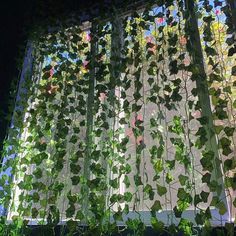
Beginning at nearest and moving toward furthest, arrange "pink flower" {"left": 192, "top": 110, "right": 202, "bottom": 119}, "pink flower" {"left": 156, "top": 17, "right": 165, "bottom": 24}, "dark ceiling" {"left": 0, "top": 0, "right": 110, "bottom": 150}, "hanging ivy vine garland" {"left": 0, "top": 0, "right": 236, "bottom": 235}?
1. "hanging ivy vine garland" {"left": 0, "top": 0, "right": 236, "bottom": 235}
2. "pink flower" {"left": 192, "top": 110, "right": 202, "bottom": 119}
3. "pink flower" {"left": 156, "top": 17, "right": 165, "bottom": 24}
4. "dark ceiling" {"left": 0, "top": 0, "right": 110, "bottom": 150}

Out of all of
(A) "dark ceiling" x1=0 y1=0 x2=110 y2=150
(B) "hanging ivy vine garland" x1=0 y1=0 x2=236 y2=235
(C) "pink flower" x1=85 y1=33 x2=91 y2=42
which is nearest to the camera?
(B) "hanging ivy vine garland" x1=0 y1=0 x2=236 y2=235

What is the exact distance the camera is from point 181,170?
5.03 ft

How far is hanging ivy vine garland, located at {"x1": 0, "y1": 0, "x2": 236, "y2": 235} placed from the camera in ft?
4.67

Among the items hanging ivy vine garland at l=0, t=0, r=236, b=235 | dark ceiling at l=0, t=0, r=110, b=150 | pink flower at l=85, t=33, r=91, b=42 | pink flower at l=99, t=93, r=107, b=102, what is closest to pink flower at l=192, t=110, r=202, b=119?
hanging ivy vine garland at l=0, t=0, r=236, b=235

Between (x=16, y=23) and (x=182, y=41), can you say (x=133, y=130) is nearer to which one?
(x=182, y=41)

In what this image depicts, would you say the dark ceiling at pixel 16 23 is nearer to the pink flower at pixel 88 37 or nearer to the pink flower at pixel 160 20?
the pink flower at pixel 88 37

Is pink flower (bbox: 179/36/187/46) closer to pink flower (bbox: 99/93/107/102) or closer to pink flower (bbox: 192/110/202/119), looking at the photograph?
pink flower (bbox: 192/110/202/119)

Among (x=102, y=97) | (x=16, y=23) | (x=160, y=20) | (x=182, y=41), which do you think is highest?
(x=16, y=23)

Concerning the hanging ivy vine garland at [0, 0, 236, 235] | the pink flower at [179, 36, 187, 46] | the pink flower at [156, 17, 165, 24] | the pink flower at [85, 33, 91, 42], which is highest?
the pink flower at [85, 33, 91, 42]

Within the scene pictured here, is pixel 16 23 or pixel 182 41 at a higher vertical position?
pixel 16 23

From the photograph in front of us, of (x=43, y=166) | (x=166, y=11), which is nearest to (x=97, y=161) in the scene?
(x=43, y=166)

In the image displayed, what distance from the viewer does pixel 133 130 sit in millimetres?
1620

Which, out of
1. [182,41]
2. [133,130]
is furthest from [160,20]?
[133,130]

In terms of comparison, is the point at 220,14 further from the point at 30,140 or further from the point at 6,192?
the point at 6,192
